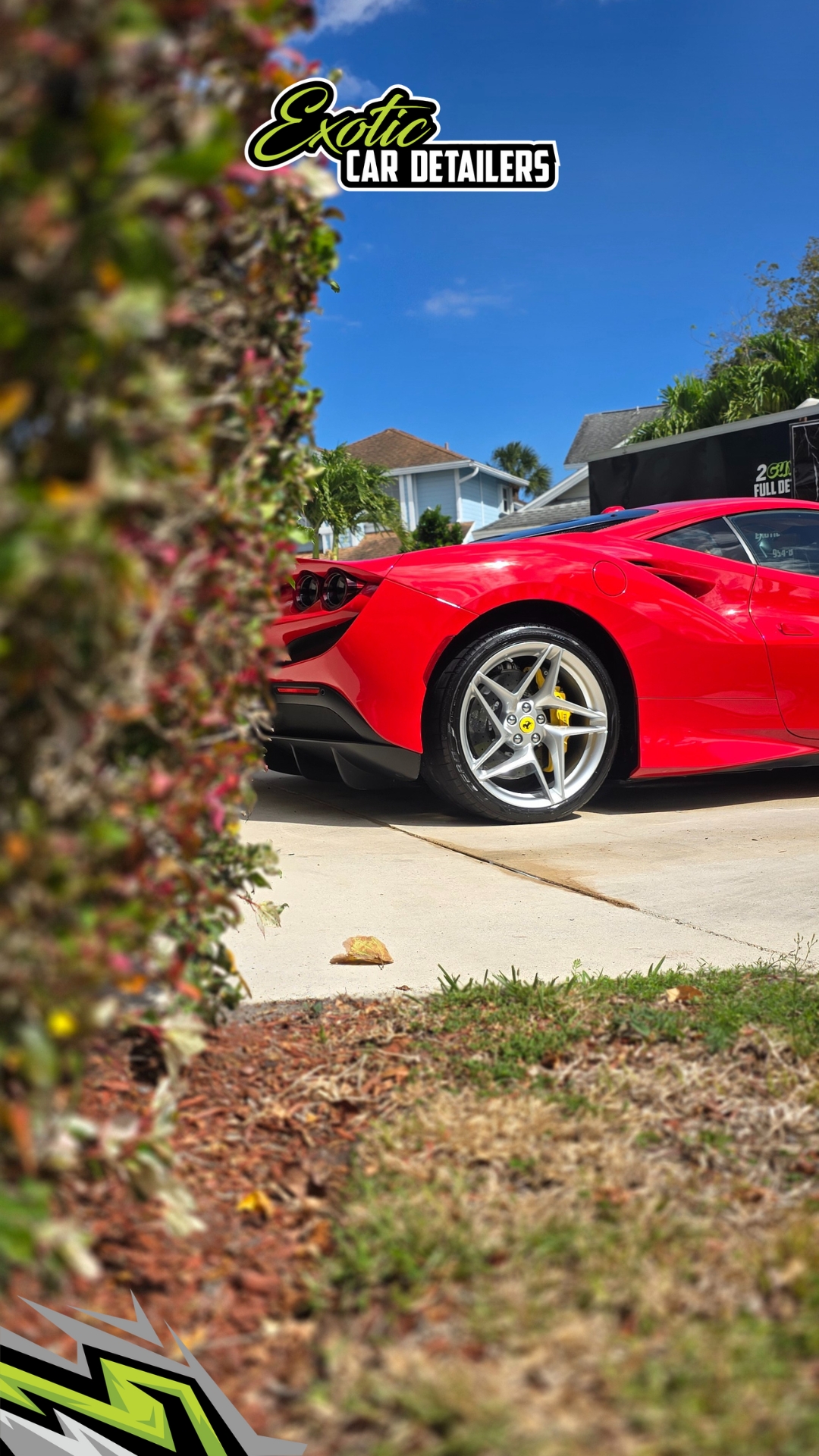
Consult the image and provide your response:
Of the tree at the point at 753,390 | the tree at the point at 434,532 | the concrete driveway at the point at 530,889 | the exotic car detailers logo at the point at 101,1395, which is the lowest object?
the exotic car detailers logo at the point at 101,1395

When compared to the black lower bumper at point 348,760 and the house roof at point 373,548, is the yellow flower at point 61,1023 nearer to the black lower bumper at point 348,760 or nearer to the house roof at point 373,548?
the black lower bumper at point 348,760

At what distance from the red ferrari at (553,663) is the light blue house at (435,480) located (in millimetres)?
39180

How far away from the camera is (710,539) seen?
16.4 ft

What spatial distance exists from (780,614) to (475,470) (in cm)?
4210

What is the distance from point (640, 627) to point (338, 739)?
52.0 inches

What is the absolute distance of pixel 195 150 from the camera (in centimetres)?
94

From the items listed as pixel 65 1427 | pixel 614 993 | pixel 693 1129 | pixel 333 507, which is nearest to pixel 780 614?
pixel 614 993

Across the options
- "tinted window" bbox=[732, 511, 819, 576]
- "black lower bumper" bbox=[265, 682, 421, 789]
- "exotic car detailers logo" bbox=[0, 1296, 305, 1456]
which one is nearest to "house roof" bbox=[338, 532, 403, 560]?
"tinted window" bbox=[732, 511, 819, 576]

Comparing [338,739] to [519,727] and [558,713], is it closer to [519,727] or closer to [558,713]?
[519,727]

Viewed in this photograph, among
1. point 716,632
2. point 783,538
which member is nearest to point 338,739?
point 716,632

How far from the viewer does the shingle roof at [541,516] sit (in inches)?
1309

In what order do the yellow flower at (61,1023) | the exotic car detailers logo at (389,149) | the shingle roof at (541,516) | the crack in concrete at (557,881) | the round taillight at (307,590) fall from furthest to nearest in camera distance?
the shingle roof at (541,516) → the round taillight at (307,590) → the crack in concrete at (557,881) → the exotic car detailers logo at (389,149) → the yellow flower at (61,1023)

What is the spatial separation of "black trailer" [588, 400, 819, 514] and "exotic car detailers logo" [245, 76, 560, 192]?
829 centimetres

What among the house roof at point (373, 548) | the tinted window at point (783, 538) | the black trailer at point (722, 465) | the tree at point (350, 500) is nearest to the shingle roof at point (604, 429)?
the house roof at point (373, 548)
